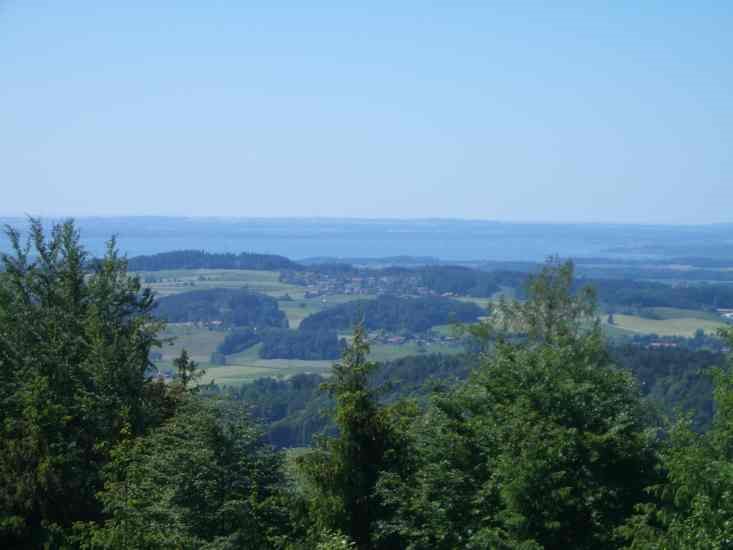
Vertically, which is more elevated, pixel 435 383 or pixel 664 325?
pixel 435 383

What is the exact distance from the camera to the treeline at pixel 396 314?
63.9 metres

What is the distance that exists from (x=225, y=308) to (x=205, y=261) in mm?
29502

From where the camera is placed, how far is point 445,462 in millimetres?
11734

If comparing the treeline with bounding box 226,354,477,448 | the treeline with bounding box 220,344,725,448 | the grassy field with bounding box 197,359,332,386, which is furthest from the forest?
the grassy field with bounding box 197,359,332,386

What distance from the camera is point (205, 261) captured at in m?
102

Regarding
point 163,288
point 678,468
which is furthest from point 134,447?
point 163,288

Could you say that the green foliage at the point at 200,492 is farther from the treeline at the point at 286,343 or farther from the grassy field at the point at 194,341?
the treeline at the point at 286,343

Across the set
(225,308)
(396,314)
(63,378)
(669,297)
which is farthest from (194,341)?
(63,378)

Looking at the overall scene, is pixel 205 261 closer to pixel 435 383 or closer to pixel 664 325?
pixel 664 325

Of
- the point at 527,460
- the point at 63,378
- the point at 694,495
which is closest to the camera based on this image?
the point at 694,495

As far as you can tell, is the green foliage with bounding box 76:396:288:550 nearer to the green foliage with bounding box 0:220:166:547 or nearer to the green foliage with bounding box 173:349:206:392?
the green foliage with bounding box 0:220:166:547

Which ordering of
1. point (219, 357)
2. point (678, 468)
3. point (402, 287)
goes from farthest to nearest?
point (402, 287) < point (219, 357) < point (678, 468)

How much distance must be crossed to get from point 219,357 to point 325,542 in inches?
1917

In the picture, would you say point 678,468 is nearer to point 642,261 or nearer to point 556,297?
point 556,297
